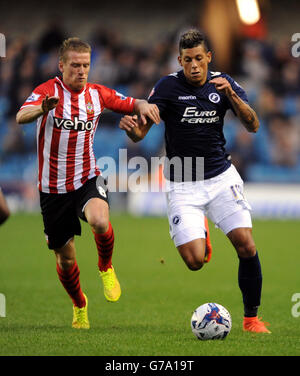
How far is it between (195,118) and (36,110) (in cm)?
145

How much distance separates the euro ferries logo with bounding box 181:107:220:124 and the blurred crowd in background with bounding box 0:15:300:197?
13960 millimetres

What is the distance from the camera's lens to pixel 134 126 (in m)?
6.36

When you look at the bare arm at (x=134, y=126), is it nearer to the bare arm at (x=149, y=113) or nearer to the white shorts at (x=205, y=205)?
the bare arm at (x=149, y=113)

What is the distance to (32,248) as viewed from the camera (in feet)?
44.1

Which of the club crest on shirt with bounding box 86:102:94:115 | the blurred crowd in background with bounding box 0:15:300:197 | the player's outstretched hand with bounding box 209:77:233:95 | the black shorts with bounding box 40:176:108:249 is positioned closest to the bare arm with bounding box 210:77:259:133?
the player's outstretched hand with bounding box 209:77:233:95

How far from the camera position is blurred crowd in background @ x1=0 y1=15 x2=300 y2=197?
21234 mm

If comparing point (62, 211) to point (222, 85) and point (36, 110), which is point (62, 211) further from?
point (222, 85)

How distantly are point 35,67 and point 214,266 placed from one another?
42.5 feet

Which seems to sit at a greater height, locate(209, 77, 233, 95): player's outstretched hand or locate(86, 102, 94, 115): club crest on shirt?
locate(209, 77, 233, 95): player's outstretched hand

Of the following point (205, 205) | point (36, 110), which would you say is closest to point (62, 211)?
A: point (36, 110)

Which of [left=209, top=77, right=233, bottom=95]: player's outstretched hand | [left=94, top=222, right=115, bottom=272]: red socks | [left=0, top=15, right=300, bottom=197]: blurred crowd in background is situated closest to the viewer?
[left=209, top=77, right=233, bottom=95]: player's outstretched hand

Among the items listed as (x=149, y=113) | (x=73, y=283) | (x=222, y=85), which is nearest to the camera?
(x=222, y=85)

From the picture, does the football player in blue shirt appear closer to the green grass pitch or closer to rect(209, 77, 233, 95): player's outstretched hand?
rect(209, 77, 233, 95): player's outstretched hand
